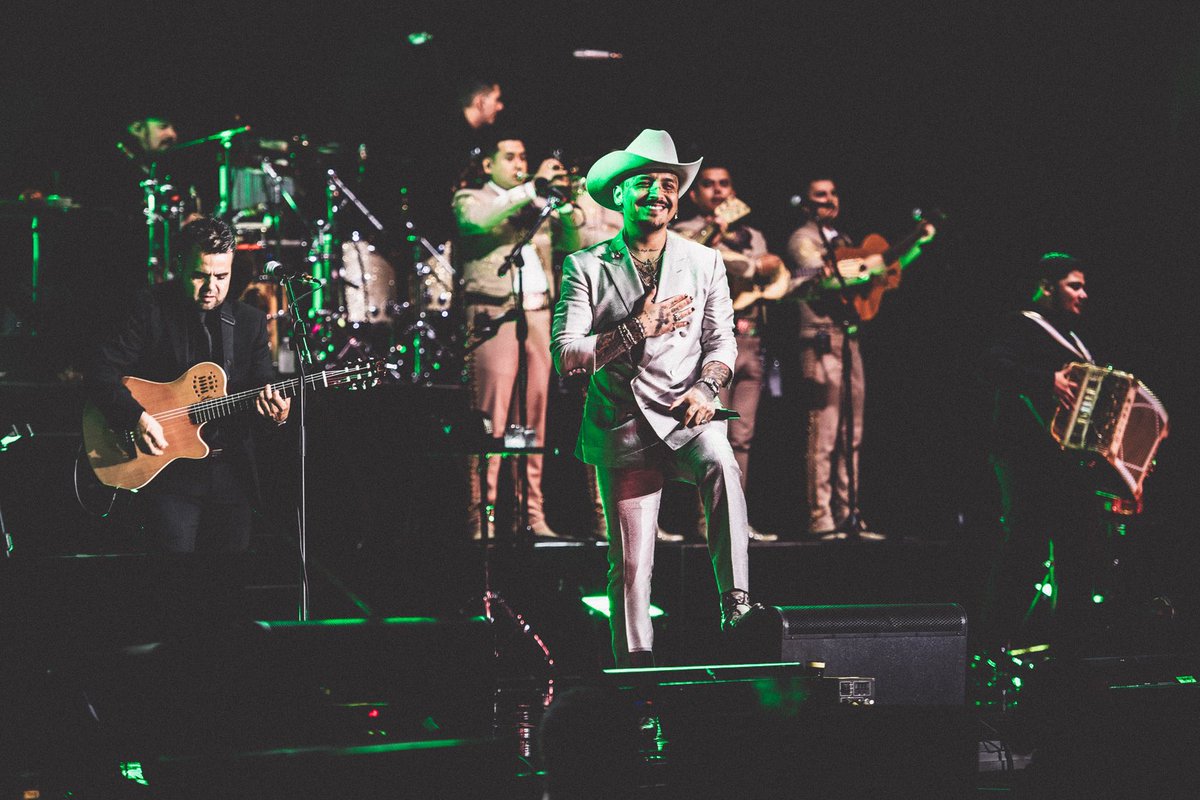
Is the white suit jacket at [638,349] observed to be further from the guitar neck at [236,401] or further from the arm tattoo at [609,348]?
the guitar neck at [236,401]

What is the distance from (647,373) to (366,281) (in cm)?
483

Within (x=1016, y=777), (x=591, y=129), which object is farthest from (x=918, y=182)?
(x=1016, y=777)

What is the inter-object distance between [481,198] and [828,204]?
263 cm

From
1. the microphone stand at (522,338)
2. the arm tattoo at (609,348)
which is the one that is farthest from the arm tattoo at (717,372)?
the microphone stand at (522,338)

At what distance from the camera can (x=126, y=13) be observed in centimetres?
958

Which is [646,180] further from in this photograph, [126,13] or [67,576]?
[126,13]

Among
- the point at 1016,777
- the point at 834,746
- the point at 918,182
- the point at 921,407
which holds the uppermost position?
the point at 918,182

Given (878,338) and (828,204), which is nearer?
(828,204)

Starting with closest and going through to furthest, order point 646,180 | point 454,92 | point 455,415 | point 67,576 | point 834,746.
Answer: point 834,746, point 646,180, point 67,576, point 455,415, point 454,92

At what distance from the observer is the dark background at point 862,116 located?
8898mm

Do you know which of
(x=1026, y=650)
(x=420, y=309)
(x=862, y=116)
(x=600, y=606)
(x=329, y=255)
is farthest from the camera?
(x=862, y=116)

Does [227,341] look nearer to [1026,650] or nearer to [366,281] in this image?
[366,281]

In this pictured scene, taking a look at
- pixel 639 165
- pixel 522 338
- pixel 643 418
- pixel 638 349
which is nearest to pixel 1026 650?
pixel 643 418

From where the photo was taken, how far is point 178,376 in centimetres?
575
